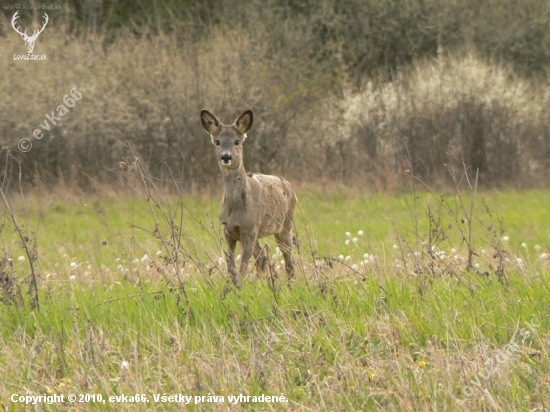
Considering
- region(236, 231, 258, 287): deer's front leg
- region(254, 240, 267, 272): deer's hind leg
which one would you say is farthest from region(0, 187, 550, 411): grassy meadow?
region(236, 231, 258, 287): deer's front leg

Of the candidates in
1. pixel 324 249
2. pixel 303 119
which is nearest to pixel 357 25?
pixel 303 119

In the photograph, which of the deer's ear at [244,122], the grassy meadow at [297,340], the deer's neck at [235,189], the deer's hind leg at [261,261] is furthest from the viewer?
the deer's ear at [244,122]

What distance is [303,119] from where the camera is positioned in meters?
29.1

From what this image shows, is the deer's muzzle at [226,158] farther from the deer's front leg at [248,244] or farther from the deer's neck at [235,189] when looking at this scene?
the deer's front leg at [248,244]

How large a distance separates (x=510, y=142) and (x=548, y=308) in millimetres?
20489

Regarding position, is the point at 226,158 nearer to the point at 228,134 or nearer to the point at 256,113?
the point at 228,134

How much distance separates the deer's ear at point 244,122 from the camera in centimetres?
1168

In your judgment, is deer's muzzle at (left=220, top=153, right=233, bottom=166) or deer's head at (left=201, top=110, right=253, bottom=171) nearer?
deer's muzzle at (left=220, top=153, right=233, bottom=166)

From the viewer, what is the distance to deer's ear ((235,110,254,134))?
11.7 metres

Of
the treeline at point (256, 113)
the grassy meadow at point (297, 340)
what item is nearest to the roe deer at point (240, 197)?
the grassy meadow at point (297, 340)

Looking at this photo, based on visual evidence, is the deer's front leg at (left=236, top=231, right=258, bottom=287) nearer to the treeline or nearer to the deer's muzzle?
the deer's muzzle

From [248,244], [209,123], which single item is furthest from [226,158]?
[248,244]

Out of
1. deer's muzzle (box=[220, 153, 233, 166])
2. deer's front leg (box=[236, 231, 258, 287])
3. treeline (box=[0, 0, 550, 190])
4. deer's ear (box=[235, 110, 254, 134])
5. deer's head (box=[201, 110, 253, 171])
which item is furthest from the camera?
treeline (box=[0, 0, 550, 190])

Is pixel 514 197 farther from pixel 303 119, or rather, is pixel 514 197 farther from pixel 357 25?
pixel 357 25
